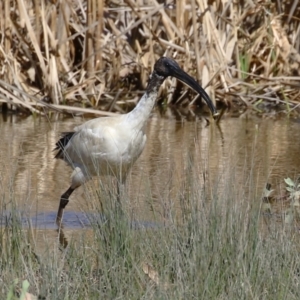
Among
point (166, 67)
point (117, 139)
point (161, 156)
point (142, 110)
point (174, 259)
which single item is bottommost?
point (161, 156)

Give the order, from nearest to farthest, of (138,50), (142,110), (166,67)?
(142,110), (166,67), (138,50)

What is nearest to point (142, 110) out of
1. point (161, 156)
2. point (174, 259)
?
point (174, 259)

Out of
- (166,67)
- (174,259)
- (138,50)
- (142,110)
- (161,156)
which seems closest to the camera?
(174,259)

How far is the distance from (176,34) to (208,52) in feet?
1.53

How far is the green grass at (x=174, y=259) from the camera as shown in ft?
11.3

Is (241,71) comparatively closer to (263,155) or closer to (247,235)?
(263,155)

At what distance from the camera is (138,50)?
→ 9977 millimetres

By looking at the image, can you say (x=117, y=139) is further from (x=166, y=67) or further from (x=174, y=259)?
(x=174, y=259)

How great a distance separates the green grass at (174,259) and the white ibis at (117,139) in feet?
4.33

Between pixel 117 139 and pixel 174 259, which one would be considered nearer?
pixel 174 259

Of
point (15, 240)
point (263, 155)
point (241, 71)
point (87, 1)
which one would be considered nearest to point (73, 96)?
point (87, 1)

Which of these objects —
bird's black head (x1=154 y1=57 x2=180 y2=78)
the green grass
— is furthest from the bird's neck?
the green grass

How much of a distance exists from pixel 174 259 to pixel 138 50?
A: 6.49m

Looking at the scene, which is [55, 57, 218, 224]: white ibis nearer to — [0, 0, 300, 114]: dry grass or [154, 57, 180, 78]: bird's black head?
[154, 57, 180, 78]: bird's black head
